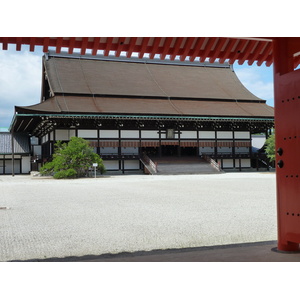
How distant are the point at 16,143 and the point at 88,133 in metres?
8.40

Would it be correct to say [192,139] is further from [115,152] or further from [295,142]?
[295,142]

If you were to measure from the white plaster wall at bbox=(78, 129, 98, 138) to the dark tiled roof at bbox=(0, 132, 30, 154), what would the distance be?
6.98m

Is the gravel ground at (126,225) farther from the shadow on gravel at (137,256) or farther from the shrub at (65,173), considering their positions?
the shrub at (65,173)

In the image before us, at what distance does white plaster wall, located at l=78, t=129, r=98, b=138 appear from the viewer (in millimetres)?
26156

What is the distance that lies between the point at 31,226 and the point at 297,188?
4322 millimetres

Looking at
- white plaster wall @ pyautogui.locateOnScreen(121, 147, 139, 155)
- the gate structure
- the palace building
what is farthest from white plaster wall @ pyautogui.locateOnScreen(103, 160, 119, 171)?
the gate structure

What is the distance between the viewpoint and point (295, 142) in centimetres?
390

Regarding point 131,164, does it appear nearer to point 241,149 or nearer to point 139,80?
point 139,80

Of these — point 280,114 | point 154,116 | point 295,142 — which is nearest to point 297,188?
point 295,142

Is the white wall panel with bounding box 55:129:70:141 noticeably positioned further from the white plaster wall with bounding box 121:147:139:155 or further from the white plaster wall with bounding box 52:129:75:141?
the white plaster wall with bounding box 121:147:139:155

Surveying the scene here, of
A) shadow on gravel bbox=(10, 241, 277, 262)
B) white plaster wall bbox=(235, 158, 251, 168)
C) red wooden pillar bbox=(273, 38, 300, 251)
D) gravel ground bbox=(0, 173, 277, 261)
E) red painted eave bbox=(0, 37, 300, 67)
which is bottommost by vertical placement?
gravel ground bbox=(0, 173, 277, 261)

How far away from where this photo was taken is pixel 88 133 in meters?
26.3

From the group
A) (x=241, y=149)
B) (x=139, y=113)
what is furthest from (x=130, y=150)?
(x=241, y=149)

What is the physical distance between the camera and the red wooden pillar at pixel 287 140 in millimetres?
3896
